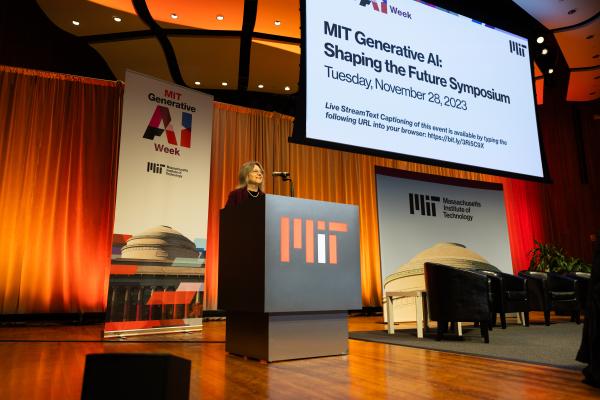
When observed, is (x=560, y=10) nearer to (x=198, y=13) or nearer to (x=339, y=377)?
(x=198, y=13)

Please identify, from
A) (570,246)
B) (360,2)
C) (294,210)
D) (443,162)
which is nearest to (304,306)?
(294,210)

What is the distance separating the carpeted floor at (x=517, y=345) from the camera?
2.44 m

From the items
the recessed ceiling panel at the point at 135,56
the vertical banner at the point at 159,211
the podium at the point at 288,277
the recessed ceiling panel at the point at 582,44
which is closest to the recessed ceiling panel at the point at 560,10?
the recessed ceiling panel at the point at 582,44

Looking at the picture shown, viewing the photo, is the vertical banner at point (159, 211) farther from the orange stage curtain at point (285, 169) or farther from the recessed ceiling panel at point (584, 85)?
the recessed ceiling panel at point (584, 85)

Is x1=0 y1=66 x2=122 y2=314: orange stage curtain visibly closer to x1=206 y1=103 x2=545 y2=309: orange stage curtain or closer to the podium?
x1=206 y1=103 x2=545 y2=309: orange stage curtain

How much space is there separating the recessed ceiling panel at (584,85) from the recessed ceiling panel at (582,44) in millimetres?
378

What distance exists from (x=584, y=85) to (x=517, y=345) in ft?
22.0

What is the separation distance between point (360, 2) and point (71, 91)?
175 inches

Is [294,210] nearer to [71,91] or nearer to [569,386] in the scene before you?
[569,386]

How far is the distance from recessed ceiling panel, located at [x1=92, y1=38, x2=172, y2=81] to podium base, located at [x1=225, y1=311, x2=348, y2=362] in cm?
424

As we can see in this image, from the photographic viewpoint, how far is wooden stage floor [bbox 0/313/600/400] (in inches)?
63.8

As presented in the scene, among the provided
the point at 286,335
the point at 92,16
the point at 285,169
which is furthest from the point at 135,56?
the point at 286,335

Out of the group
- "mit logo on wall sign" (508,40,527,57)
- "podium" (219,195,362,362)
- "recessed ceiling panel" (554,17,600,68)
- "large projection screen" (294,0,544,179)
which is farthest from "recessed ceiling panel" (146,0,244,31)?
"recessed ceiling panel" (554,17,600,68)

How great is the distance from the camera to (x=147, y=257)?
14.0 feet
